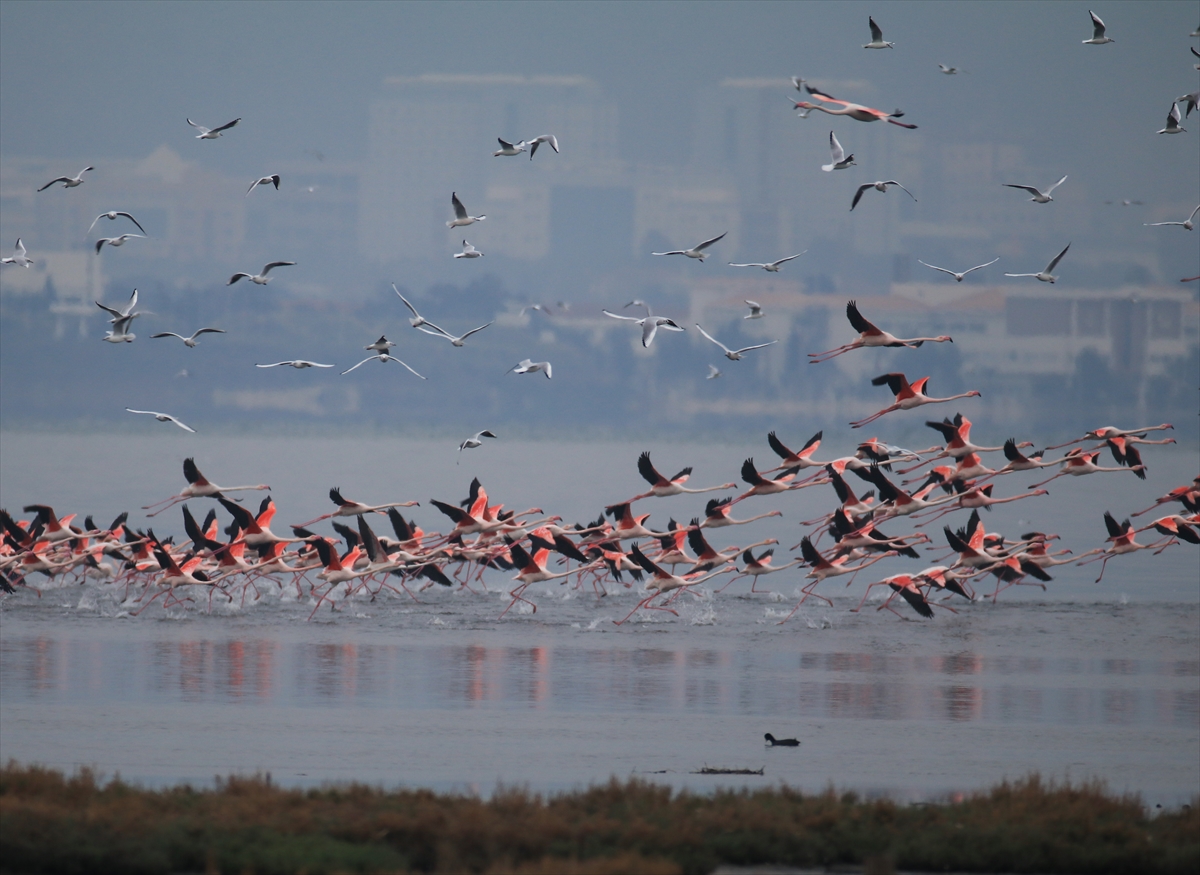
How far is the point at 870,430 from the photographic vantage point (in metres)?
145

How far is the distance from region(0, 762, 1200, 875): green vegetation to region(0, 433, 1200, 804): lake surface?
A: 125cm

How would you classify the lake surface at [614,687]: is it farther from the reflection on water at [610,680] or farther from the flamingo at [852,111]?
the flamingo at [852,111]

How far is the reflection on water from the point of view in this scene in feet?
60.5

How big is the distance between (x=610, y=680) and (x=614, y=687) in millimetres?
518

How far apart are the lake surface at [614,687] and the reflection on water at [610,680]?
7cm

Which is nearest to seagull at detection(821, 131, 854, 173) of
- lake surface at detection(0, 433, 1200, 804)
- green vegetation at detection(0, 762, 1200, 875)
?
lake surface at detection(0, 433, 1200, 804)

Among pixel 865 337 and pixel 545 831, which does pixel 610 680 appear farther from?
pixel 545 831

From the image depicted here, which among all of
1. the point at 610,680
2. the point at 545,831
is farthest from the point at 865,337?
the point at 545,831

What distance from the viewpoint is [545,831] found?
11.7 meters

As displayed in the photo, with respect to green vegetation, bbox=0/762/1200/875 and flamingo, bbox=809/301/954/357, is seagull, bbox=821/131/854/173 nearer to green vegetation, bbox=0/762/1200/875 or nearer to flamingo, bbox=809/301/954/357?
flamingo, bbox=809/301/954/357

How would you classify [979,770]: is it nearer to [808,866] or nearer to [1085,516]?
[808,866]

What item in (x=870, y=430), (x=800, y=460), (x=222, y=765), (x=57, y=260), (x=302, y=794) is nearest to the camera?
(x=302, y=794)

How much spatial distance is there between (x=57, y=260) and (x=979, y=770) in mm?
120816

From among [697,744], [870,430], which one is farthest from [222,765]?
[870,430]
